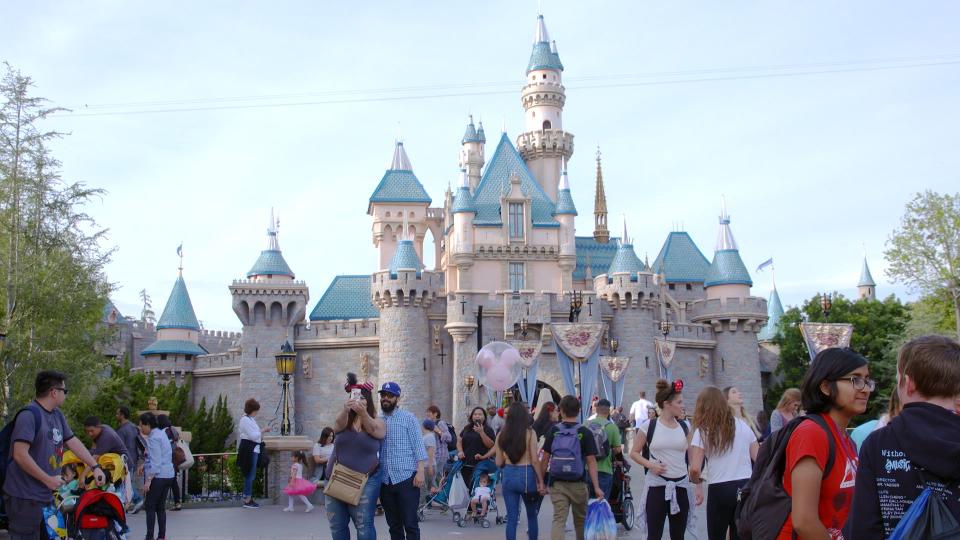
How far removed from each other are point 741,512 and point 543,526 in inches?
324

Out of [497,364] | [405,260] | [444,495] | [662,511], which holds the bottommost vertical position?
[444,495]

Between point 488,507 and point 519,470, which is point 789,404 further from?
point 488,507

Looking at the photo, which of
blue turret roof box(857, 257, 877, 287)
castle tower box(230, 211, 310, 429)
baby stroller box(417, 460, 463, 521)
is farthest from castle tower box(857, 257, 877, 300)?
baby stroller box(417, 460, 463, 521)

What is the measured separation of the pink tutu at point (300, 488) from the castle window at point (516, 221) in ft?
87.4

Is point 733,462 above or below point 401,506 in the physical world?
above

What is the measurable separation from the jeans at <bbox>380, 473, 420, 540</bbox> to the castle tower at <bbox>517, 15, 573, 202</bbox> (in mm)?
38162

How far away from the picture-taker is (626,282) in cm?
3888

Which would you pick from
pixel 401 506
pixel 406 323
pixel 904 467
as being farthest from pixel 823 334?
pixel 904 467

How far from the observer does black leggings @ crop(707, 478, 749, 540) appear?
7.12 metres

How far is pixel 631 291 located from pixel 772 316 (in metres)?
19.5

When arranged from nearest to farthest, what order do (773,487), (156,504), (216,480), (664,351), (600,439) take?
1. (773,487)
2. (600,439)
3. (156,504)
4. (216,480)
5. (664,351)

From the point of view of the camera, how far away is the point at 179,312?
44.4 m

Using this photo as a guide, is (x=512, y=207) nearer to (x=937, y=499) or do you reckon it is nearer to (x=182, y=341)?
(x=182, y=341)

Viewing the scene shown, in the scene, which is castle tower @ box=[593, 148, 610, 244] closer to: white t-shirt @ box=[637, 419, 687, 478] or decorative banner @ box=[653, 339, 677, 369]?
decorative banner @ box=[653, 339, 677, 369]
